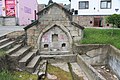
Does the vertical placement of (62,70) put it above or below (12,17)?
below

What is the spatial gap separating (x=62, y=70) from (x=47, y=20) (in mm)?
3732

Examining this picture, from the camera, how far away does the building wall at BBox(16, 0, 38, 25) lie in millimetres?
24359

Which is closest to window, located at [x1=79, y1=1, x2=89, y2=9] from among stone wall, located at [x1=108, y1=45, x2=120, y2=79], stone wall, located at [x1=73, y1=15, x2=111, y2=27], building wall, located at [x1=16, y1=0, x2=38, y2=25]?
stone wall, located at [x1=73, y1=15, x2=111, y2=27]

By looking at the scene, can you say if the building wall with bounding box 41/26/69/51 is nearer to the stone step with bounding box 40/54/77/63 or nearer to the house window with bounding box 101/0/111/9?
the stone step with bounding box 40/54/77/63

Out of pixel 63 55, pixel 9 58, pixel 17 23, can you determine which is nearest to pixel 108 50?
pixel 63 55

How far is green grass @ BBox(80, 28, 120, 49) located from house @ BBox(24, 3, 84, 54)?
2.32 ft

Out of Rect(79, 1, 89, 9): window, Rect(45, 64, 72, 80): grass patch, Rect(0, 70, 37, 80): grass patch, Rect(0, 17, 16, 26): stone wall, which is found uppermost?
Rect(79, 1, 89, 9): window

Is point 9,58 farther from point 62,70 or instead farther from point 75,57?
point 75,57

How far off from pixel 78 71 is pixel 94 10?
21981 millimetres

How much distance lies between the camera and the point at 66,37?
12.2 meters

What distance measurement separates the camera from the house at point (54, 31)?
11.9m

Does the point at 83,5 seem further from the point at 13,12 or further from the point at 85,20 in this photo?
the point at 13,12

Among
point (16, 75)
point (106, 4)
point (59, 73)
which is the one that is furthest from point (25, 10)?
point (16, 75)

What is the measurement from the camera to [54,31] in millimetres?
12117
